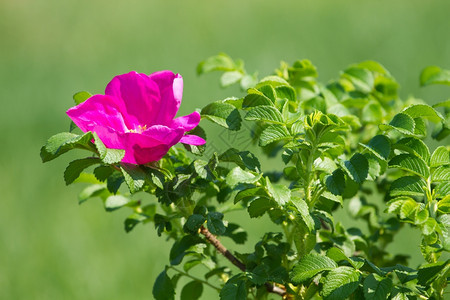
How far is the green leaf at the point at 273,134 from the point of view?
3.87 feet

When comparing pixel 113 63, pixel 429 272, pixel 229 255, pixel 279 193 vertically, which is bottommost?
pixel 429 272

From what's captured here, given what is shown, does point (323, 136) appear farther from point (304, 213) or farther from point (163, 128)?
point (163, 128)

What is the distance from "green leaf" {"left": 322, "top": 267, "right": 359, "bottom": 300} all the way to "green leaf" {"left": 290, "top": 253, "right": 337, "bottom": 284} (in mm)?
22

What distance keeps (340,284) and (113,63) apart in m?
3.98

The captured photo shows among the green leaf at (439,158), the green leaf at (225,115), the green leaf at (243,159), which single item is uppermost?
the green leaf at (225,115)

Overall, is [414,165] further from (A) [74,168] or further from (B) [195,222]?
(A) [74,168]

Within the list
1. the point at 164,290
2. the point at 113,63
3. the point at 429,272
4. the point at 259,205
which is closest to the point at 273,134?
the point at 259,205

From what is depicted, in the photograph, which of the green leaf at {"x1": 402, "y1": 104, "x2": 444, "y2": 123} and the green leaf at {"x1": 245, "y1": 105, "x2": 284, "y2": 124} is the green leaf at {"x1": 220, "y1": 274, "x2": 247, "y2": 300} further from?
the green leaf at {"x1": 402, "y1": 104, "x2": 444, "y2": 123}

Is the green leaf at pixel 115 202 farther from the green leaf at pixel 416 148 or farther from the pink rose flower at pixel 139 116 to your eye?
the green leaf at pixel 416 148

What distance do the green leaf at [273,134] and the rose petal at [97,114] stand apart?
0.26 m

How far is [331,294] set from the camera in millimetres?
1160

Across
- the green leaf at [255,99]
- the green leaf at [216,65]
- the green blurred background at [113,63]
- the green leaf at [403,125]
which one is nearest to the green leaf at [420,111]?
the green leaf at [403,125]

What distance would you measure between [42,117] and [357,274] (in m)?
3.07

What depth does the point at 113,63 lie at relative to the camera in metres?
4.93
